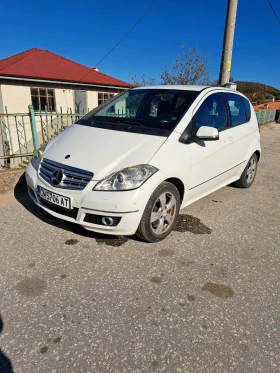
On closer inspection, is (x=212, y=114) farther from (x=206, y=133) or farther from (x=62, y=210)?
(x=62, y=210)

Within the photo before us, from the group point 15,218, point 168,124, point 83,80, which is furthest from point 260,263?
point 83,80

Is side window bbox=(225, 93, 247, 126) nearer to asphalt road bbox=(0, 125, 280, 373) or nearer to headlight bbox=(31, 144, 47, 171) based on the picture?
asphalt road bbox=(0, 125, 280, 373)

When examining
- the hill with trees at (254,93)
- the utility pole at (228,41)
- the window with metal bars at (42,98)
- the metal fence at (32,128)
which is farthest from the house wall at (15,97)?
the hill with trees at (254,93)

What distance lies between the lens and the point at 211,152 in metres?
3.38

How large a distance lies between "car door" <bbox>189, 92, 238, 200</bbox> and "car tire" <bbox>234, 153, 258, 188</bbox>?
2.39ft

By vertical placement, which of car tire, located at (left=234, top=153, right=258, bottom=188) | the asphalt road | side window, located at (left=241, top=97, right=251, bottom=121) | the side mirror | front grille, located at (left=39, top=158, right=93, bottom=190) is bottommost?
the asphalt road

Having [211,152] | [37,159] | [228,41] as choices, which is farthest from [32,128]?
[228,41]

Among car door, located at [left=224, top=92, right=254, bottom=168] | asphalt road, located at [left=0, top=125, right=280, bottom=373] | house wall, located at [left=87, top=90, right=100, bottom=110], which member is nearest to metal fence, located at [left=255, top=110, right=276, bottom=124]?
house wall, located at [left=87, top=90, right=100, bottom=110]

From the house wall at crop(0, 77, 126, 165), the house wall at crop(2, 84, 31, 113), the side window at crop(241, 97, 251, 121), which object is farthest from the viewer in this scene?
the house wall at crop(2, 84, 31, 113)

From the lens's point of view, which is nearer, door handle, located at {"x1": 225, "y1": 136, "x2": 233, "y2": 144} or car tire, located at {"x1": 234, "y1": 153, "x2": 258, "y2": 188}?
door handle, located at {"x1": 225, "y1": 136, "x2": 233, "y2": 144}

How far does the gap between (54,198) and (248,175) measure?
3489mm

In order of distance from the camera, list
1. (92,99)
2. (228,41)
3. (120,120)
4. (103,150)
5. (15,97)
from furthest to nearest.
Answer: (92,99)
(15,97)
(228,41)
(120,120)
(103,150)

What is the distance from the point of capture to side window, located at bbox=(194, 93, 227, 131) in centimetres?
328

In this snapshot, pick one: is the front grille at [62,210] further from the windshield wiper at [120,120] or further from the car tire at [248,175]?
the car tire at [248,175]
